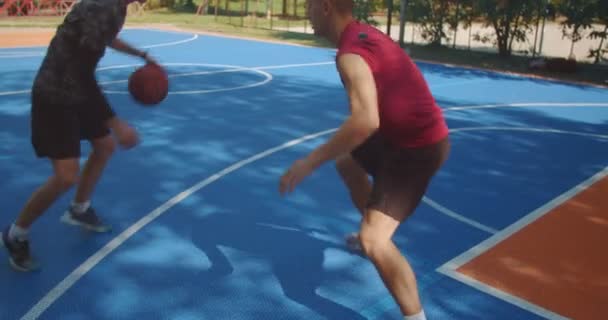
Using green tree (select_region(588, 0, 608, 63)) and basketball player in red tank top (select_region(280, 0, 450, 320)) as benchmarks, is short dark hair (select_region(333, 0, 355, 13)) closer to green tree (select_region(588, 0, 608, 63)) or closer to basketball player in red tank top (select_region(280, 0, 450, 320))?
basketball player in red tank top (select_region(280, 0, 450, 320))

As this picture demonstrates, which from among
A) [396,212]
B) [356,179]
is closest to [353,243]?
[356,179]

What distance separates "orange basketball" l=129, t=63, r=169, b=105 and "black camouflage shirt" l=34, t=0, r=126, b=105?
2.88 feet

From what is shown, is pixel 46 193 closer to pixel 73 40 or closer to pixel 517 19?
pixel 73 40

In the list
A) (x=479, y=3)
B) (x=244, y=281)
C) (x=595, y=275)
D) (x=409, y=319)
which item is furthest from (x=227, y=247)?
(x=479, y=3)

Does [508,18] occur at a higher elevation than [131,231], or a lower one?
higher

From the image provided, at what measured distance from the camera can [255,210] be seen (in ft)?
15.8

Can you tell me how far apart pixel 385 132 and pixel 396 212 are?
0.40 m

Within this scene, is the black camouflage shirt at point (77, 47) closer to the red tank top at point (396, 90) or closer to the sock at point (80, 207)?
the sock at point (80, 207)

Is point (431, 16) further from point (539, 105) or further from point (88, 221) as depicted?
point (88, 221)

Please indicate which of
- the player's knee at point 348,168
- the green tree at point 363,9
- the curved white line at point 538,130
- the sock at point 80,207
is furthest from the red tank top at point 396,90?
the green tree at point 363,9

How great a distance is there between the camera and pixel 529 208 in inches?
199

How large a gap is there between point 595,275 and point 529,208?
123cm

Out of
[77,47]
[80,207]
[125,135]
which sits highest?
[77,47]

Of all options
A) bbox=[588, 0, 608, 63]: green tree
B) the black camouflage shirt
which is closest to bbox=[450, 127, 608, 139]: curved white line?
the black camouflage shirt
